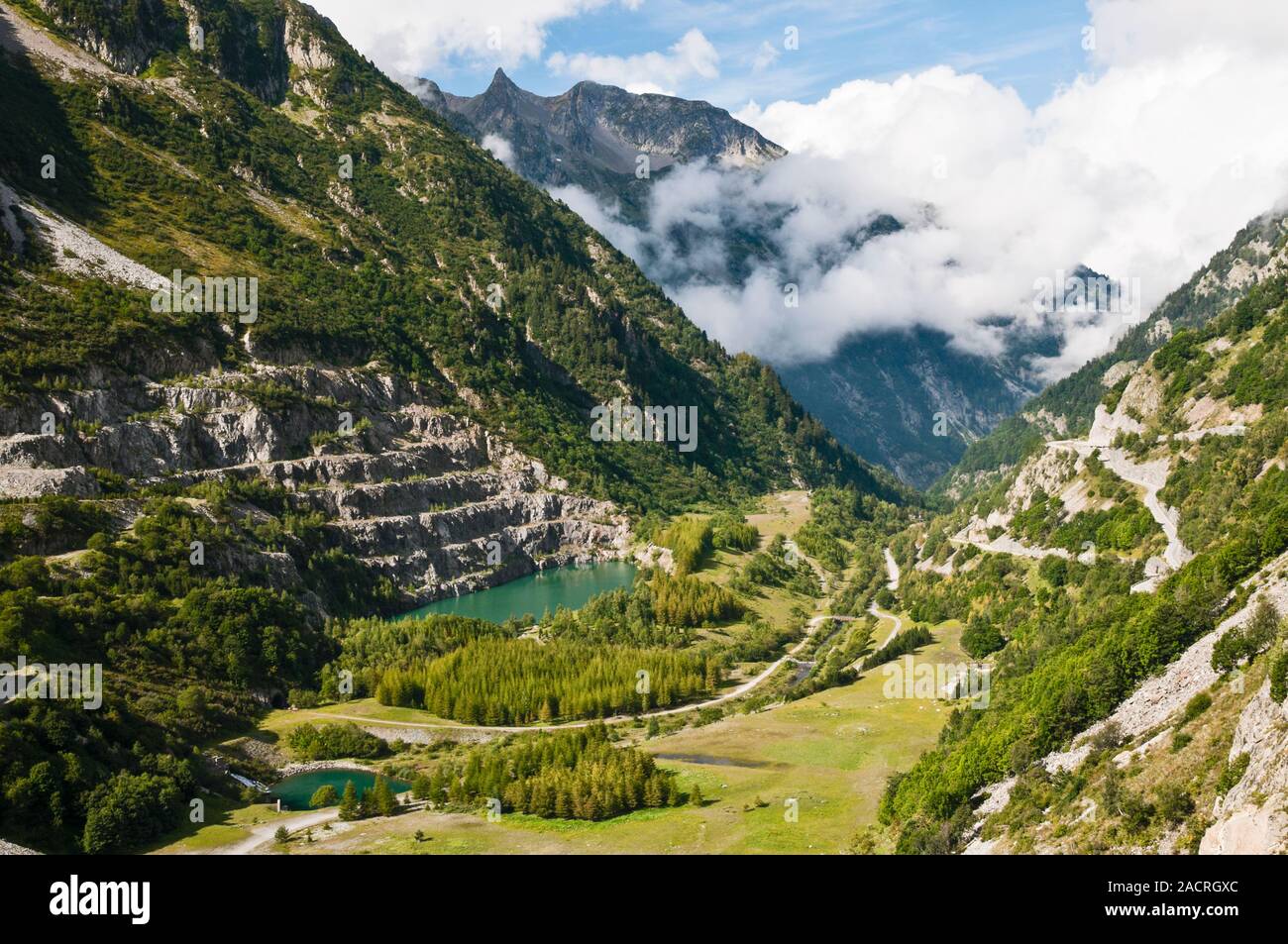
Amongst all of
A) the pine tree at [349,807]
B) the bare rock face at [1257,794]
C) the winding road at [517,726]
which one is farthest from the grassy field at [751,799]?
the bare rock face at [1257,794]

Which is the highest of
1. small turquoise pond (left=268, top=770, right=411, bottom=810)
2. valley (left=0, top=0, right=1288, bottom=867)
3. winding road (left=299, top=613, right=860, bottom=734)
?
valley (left=0, top=0, right=1288, bottom=867)

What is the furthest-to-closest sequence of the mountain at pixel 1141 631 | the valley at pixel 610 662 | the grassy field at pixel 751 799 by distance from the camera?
the grassy field at pixel 751 799
the valley at pixel 610 662
the mountain at pixel 1141 631

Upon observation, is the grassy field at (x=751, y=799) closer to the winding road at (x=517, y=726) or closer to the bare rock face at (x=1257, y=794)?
the winding road at (x=517, y=726)

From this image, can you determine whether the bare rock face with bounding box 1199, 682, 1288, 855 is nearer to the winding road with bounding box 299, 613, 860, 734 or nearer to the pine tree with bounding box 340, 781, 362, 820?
the pine tree with bounding box 340, 781, 362, 820

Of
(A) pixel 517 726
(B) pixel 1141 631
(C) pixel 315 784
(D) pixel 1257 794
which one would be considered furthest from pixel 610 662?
(D) pixel 1257 794

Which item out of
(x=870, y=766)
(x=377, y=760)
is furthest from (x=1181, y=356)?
(x=377, y=760)

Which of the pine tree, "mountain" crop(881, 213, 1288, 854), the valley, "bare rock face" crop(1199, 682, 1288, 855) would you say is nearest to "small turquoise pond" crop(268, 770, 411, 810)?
the valley

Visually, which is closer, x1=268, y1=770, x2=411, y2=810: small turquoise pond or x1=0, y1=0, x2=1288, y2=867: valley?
x1=0, y1=0, x2=1288, y2=867: valley
